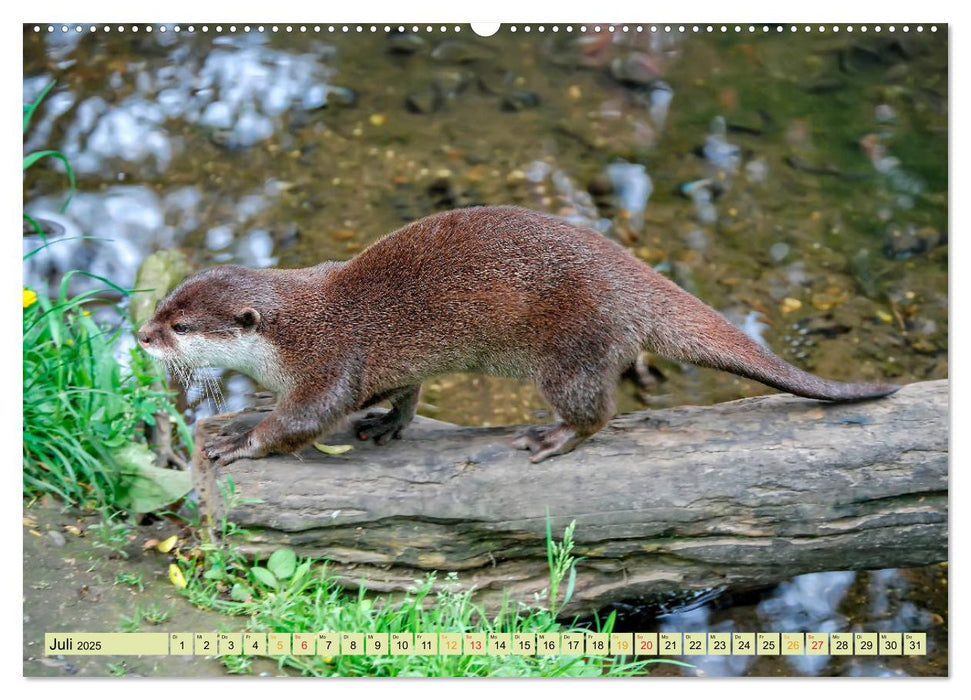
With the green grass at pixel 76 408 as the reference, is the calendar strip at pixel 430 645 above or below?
below

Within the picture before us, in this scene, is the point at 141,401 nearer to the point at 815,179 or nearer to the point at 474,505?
the point at 474,505

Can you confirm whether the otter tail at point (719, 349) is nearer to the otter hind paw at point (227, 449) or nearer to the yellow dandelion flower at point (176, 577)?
the otter hind paw at point (227, 449)

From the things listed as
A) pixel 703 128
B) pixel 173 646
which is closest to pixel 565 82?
pixel 703 128

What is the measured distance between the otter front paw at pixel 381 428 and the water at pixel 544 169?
1165 mm

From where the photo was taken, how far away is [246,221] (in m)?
5.78

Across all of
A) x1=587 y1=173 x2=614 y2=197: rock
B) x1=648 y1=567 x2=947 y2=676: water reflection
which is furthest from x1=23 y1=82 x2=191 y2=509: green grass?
x1=587 y1=173 x2=614 y2=197: rock

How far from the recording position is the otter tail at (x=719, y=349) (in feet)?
11.8

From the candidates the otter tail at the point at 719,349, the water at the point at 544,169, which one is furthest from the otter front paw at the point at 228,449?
the otter tail at the point at 719,349

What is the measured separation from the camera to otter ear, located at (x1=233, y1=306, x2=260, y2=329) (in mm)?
3811

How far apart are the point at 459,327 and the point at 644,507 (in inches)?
35.4

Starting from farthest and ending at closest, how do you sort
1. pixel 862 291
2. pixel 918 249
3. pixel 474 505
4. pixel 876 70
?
1. pixel 862 291
2. pixel 918 249
3. pixel 876 70
4. pixel 474 505

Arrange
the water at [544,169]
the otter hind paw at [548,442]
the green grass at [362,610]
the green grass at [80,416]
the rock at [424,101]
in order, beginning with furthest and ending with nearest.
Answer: the rock at [424,101]
the water at [544,169]
the green grass at [80,416]
the otter hind paw at [548,442]
the green grass at [362,610]

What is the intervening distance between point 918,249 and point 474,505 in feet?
9.11

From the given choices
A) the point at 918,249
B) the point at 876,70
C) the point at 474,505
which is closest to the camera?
the point at 474,505
